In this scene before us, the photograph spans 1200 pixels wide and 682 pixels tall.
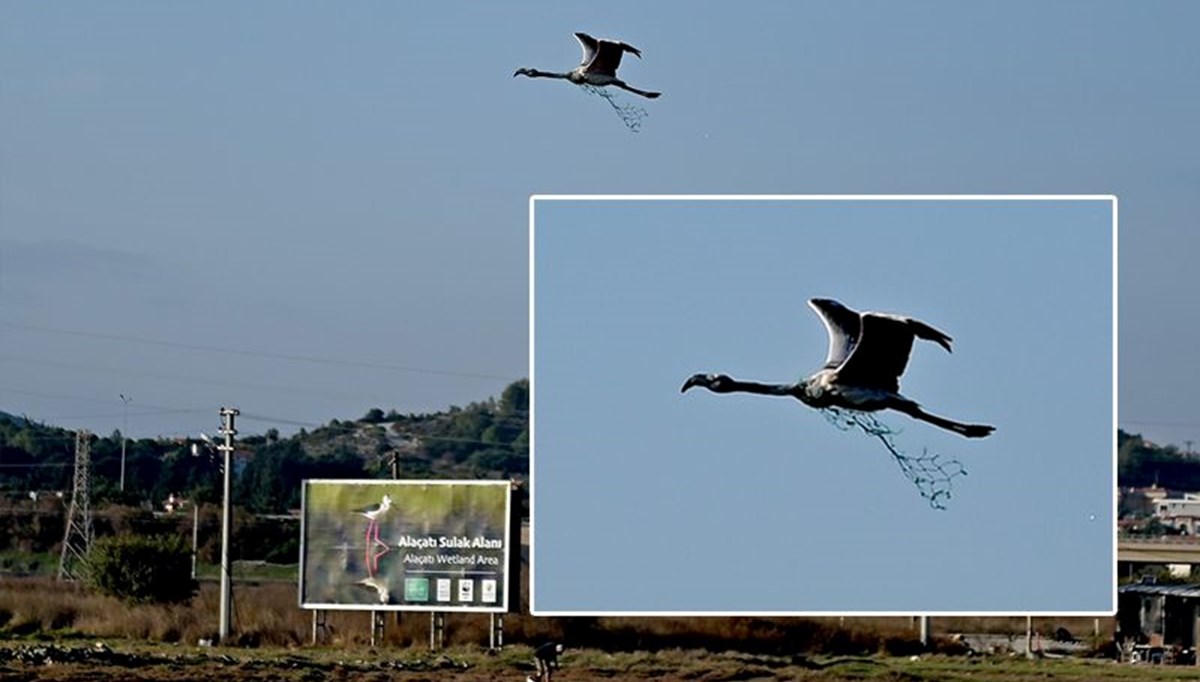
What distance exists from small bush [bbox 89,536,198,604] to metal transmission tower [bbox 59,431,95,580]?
6030 mm

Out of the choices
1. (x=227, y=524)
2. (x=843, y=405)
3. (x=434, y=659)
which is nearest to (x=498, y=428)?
(x=227, y=524)

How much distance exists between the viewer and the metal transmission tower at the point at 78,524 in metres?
61.8

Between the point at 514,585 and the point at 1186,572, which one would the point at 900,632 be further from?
the point at 1186,572

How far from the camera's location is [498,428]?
312 ft

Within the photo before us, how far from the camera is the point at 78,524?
6712 centimetres

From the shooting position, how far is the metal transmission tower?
2433 inches

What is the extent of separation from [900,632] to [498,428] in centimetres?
4952

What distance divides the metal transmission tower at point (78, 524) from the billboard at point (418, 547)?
15.4m

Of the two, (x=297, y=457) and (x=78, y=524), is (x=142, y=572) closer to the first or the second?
(x=78, y=524)

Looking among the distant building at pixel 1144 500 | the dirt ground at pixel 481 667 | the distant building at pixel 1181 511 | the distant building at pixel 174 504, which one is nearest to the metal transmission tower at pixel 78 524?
the distant building at pixel 174 504

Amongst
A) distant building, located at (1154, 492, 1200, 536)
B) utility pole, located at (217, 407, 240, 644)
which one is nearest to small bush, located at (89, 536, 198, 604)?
utility pole, located at (217, 407, 240, 644)

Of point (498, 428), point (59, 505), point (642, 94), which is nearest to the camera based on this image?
point (642, 94)

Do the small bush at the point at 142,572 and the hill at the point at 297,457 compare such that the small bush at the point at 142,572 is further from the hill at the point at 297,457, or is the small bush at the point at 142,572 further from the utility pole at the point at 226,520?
the hill at the point at 297,457

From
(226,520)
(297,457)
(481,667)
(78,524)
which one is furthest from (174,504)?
(481,667)
